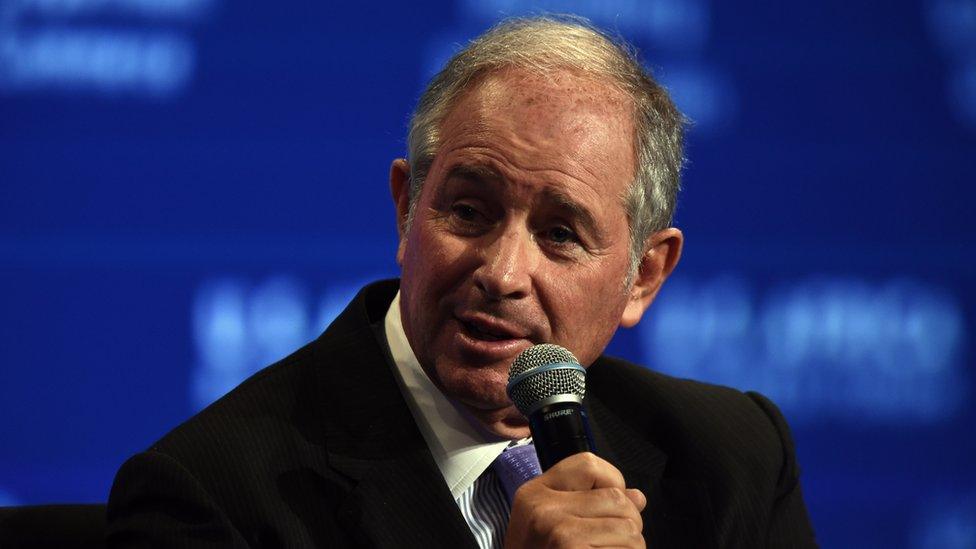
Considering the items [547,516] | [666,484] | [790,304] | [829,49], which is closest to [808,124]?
[829,49]

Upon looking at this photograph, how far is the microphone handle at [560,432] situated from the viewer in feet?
5.27

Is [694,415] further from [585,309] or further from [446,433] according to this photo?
[446,433]

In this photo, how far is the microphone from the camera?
1610mm

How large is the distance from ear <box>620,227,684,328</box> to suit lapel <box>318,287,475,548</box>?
19.0 inches

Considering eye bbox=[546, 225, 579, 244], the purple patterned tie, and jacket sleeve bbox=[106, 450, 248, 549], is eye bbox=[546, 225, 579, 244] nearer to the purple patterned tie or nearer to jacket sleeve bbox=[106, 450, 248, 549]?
the purple patterned tie

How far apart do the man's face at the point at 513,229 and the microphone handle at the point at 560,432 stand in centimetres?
41

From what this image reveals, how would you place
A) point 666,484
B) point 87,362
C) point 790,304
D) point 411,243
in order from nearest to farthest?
point 411,243, point 666,484, point 87,362, point 790,304

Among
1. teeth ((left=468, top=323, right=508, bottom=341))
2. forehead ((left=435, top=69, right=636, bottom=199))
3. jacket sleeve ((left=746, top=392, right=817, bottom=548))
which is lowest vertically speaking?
jacket sleeve ((left=746, top=392, right=817, bottom=548))

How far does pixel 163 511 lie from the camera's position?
74.5 inches

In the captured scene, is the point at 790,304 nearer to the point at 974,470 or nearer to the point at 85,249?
the point at 974,470

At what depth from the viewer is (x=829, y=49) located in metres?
3.77

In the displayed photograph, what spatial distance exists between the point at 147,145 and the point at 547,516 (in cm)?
211

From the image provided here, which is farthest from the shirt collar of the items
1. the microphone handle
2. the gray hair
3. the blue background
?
the blue background

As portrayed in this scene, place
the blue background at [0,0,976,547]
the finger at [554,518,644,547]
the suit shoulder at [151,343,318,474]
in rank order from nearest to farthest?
the finger at [554,518,644,547] → the suit shoulder at [151,343,318,474] → the blue background at [0,0,976,547]
